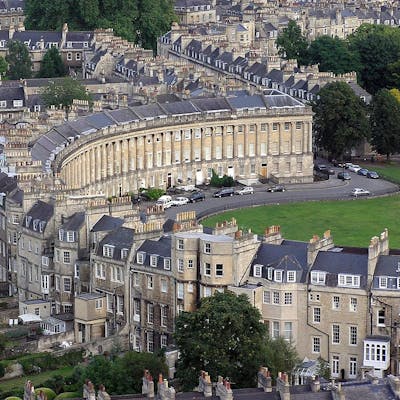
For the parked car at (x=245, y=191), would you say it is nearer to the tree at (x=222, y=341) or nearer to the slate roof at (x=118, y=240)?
the slate roof at (x=118, y=240)

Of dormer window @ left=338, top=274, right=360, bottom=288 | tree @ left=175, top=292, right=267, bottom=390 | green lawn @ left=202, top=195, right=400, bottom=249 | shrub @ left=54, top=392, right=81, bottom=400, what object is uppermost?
dormer window @ left=338, top=274, right=360, bottom=288

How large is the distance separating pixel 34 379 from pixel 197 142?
65408 millimetres

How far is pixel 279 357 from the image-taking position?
9381 centimetres

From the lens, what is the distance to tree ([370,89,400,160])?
167375mm

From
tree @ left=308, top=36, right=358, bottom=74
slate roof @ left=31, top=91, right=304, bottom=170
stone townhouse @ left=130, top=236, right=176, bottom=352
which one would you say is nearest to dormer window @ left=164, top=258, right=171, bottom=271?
stone townhouse @ left=130, top=236, right=176, bottom=352

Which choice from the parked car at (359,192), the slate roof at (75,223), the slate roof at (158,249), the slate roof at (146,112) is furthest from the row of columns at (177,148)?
the slate roof at (158,249)

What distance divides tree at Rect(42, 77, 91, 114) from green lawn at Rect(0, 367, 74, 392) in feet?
220

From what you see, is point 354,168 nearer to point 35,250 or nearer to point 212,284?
point 35,250

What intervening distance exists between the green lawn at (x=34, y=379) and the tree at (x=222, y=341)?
758 cm

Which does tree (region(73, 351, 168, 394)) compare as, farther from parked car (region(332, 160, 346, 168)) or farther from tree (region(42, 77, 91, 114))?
parked car (region(332, 160, 346, 168))

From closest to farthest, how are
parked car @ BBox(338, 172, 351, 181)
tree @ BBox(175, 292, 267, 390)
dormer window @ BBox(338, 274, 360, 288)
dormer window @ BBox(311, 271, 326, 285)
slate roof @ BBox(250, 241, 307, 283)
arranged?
1. tree @ BBox(175, 292, 267, 390)
2. dormer window @ BBox(338, 274, 360, 288)
3. dormer window @ BBox(311, 271, 326, 285)
4. slate roof @ BBox(250, 241, 307, 283)
5. parked car @ BBox(338, 172, 351, 181)

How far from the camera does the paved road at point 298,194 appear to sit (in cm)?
14850

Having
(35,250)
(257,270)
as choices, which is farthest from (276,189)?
(257,270)

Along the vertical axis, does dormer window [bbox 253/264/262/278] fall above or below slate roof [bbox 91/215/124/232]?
below
